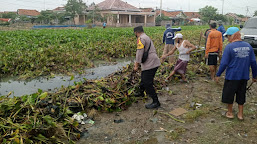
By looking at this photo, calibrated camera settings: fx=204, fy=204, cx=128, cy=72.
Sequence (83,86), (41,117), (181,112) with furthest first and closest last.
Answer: (83,86), (181,112), (41,117)

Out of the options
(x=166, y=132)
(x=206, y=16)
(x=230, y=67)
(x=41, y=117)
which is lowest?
(x=166, y=132)

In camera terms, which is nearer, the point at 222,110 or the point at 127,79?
the point at 222,110

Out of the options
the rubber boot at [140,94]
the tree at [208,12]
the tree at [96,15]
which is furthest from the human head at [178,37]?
the tree at [208,12]

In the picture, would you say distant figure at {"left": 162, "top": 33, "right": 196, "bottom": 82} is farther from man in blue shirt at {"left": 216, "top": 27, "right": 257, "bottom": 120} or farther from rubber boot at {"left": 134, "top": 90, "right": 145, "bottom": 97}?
man in blue shirt at {"left": 216, "top": 27, "right": 257, "bottom": 120}

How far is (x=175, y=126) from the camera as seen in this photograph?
3.97m

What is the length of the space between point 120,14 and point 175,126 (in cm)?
4429

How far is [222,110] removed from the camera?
4.61 meters

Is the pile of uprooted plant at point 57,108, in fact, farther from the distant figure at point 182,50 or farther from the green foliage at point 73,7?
the green foliage at point 73,7

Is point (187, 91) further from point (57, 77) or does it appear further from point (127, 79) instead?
point (57, 77)

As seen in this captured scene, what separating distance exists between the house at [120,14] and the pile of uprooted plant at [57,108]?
37.4m

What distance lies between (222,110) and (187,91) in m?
1.37

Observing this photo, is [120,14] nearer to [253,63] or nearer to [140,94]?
[140,94]

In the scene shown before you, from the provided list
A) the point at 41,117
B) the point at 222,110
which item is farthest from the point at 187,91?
the point at 41,117

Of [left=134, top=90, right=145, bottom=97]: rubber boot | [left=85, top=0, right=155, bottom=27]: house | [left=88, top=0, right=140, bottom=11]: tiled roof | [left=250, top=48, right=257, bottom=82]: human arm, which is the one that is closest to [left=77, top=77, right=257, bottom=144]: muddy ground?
[left=134, top=90, right=145, bottom=97]: rubber boot
